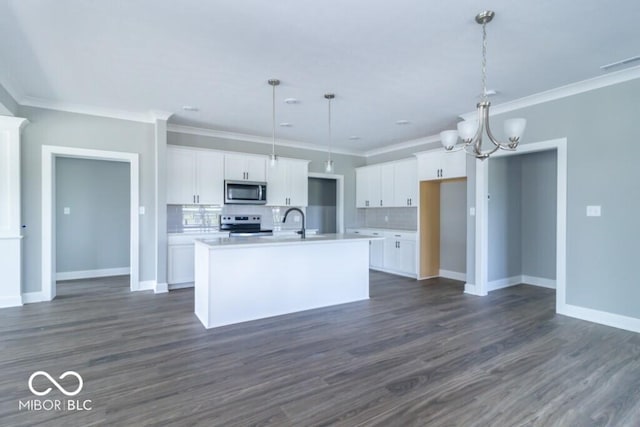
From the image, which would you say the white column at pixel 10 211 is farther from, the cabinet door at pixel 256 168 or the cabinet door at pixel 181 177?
the cabinet door at pixel 256 168

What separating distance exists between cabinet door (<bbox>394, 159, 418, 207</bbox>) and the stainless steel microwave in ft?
8.61

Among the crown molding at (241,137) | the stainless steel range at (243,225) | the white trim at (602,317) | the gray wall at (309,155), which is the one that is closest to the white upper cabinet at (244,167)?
the gray wall at (309,155)

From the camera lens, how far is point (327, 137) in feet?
20.7

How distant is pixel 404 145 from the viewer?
678cm

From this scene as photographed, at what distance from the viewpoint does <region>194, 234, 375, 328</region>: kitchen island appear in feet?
11.4

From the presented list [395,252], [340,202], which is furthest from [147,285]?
[395,252]

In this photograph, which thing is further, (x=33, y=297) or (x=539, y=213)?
(x=539, y=213)

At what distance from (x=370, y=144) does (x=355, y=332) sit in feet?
15.0

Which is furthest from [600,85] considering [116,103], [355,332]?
[116,103]

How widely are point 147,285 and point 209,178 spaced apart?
1.97 meters

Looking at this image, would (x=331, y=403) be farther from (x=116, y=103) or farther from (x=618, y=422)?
(x=116, y=103)

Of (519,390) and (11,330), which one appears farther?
(11,330)

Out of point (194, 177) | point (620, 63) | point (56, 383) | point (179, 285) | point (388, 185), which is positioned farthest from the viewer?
point (388, 185)

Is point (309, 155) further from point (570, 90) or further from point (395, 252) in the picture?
point (570, 90)
